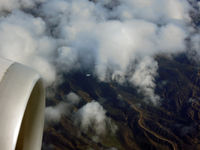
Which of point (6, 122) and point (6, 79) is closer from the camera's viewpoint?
point (6, 122)

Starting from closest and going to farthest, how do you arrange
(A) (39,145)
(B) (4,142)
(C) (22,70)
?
1. (B) (4,142)
2. (C) (22,70)
3. (A) (39,145)

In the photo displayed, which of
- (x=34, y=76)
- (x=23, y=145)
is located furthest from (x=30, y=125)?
(x=34, y=76)

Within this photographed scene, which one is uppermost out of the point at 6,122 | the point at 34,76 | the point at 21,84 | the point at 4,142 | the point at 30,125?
the point at 34,76

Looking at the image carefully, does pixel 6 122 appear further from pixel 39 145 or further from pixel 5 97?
pixel 39 145

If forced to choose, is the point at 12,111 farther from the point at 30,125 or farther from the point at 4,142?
the point at 30,125

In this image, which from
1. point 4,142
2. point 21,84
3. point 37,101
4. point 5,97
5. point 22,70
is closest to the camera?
point 4,142

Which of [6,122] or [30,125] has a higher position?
[30,125]

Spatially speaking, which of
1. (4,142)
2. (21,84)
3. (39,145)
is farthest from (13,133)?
(39,145)
